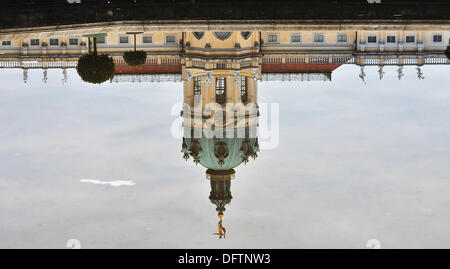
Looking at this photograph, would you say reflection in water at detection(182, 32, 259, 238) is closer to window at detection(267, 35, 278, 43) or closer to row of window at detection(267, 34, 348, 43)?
window at detection(267, 35, 278, 43)

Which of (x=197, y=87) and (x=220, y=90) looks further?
(x=220, y=90)

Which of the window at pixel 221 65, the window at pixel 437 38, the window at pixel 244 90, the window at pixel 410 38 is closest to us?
the window at pixel 244 90

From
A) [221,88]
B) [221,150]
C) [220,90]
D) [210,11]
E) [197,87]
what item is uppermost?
[210,11]

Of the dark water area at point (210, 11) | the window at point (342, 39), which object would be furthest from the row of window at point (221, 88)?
the dark water area at point (210, 11)

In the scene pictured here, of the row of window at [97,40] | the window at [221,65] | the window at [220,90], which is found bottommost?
the window at [220,90]

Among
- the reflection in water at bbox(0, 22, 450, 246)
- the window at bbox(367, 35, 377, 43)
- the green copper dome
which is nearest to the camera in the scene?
the reflection in water at bbox(0, 22, 450, 246)

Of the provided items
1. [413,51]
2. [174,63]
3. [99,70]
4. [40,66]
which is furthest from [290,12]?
[413,51]

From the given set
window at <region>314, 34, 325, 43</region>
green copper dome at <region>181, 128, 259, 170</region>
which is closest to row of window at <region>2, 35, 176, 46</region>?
green copper dome at <region>181, 128, 259, 170</region>

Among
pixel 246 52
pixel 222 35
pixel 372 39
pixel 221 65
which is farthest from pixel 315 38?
pixel 222 35

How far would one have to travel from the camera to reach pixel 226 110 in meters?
63.8

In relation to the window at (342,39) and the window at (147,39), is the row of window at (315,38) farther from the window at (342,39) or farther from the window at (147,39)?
the window at (147,39)

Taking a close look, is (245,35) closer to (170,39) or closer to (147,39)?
(170,39)

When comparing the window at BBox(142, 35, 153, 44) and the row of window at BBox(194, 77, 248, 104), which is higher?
→ the window at BBox(142, 35, 153, 44)

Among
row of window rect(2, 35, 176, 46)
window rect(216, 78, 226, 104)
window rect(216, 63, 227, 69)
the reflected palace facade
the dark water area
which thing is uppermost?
the dark water area
